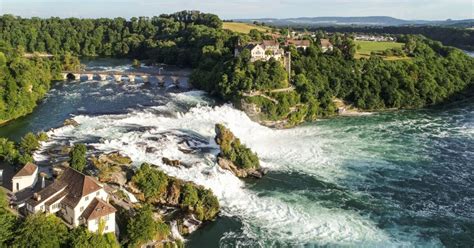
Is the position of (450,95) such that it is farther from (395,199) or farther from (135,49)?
(135,49)

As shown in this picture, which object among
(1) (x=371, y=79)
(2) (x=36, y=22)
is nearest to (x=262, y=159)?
(1) (x=371, y=79)

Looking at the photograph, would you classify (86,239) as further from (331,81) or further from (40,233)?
(331,81)

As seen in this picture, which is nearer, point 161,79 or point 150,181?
point 150,181

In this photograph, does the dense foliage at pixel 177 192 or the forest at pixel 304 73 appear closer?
the dense foliage at pixel 177 192

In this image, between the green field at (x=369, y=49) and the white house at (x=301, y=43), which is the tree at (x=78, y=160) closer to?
the white house at (x=301, y=43)

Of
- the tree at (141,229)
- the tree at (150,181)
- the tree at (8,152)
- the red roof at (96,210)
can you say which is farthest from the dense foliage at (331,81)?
the red roof at (96,210)

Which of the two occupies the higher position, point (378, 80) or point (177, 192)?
point (378, 80)

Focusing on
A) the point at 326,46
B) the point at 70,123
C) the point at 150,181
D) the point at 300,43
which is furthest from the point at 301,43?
the point at 150,181

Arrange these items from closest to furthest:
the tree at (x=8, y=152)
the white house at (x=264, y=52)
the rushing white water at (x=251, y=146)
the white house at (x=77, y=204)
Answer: the white house at (x=77, y=204)
the rushing white water at (x=251, y=146)
the tree at (x=8, y=152)
the white house at (x=264, y=52)
